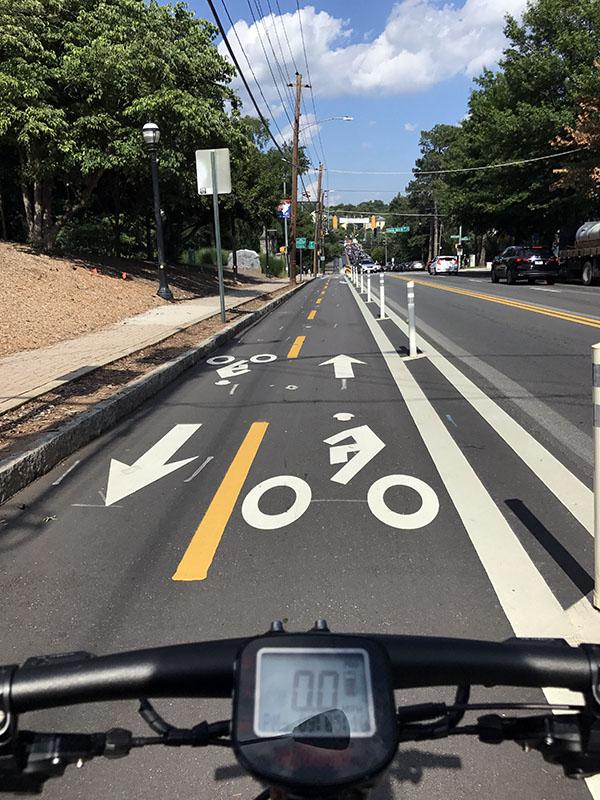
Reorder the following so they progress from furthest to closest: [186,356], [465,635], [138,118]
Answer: [138,118] < [186,356] < [465,635]

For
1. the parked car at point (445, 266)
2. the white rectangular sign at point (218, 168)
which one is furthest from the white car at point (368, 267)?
the white rectangular sign at point (218, 168)

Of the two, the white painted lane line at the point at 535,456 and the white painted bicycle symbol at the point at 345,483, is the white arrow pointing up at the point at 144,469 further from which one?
the white painted lane line at the point at 535,456

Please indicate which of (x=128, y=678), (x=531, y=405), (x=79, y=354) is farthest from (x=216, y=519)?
(x=79, y=354)

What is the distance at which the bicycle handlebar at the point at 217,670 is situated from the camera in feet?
3.70

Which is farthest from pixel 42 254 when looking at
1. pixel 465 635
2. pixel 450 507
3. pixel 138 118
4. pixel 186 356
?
pixel 465 635

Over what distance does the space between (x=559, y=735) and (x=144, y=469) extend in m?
4.51

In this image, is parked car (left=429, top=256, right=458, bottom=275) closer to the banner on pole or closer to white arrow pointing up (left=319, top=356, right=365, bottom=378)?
the banner on pole

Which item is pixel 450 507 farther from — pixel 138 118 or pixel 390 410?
pixel 138 118

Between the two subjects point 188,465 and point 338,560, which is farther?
point 188,465

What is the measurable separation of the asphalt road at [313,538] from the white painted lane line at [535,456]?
0.07 feet

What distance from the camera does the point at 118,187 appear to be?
88.1 ft

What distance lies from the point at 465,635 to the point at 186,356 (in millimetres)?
7721

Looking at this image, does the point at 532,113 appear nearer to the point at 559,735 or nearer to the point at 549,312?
the point at 549,312

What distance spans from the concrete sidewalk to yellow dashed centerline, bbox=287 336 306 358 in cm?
253
